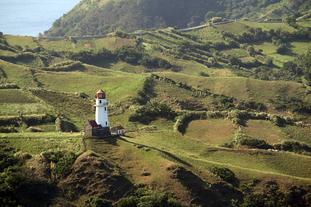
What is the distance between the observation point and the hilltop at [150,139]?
137 feet

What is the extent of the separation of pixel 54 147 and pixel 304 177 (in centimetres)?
4368

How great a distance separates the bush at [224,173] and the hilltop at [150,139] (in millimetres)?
166

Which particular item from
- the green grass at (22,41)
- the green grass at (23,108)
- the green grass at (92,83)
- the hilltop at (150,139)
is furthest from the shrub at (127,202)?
the green grass at (22,41)

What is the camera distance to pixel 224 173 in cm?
4834

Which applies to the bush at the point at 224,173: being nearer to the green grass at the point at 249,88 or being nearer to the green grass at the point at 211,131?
the green grass at the point at 211,131

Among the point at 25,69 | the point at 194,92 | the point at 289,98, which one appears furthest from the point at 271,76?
the point at 25,69

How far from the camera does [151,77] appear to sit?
11044 centimetres

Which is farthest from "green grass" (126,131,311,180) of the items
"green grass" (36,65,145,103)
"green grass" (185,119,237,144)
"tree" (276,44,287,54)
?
"tree" (276,44,287,54)

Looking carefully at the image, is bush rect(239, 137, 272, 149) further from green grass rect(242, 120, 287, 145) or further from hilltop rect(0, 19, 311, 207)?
green grass rect(242, 120, 287, 145)

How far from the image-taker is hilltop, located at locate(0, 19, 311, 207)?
41.7 metres

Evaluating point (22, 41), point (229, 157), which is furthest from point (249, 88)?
point (22, 41)

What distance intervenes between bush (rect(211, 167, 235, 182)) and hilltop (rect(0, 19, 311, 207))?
0.54 feet

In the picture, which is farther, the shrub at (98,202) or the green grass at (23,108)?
the green grass at (23,108)

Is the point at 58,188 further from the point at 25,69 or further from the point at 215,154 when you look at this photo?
the point at 25,69
